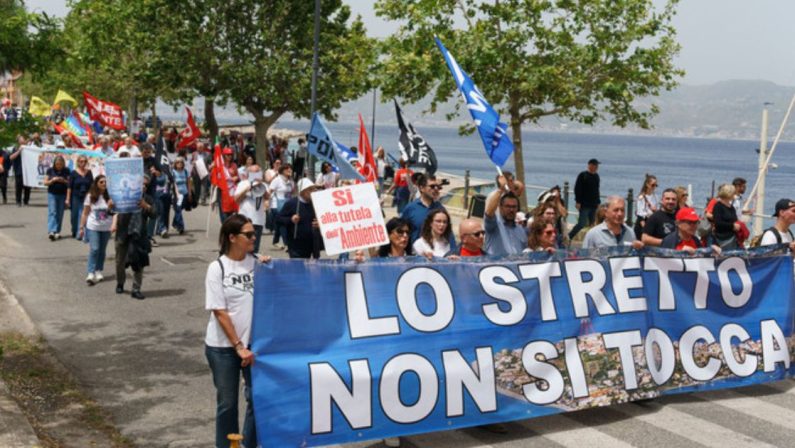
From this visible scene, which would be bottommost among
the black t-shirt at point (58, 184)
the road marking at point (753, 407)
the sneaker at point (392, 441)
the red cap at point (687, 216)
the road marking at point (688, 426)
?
the sneaker at point (392, 441)

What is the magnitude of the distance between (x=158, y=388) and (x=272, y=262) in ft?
8.86

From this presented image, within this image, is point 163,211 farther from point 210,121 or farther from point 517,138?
point 210,121

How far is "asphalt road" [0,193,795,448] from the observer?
7.40 meters

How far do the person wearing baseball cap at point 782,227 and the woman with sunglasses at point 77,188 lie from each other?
13.2 m

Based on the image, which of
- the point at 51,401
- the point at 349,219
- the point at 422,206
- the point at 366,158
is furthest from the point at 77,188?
the point at 349,219

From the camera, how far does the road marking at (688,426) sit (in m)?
7.31

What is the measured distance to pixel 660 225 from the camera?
1088 centimetres

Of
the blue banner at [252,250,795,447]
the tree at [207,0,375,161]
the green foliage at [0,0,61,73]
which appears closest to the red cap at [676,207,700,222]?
the blue banner at [252,250,795,447]

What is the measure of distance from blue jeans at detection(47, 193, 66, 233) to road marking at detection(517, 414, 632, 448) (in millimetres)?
13206

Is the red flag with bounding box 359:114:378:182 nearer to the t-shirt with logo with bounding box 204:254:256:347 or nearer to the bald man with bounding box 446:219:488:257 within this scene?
the bald man with bounding box 446:219:488:257

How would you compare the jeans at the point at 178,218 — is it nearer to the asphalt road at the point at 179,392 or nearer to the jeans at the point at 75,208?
Answer: the jeans at the point at 75,208

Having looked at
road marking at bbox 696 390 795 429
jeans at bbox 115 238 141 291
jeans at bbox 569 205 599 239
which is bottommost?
road marking at bbox 696 390 795 429

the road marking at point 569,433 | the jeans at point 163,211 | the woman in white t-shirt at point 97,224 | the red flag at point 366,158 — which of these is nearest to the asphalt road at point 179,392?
the road marking at point 569,433

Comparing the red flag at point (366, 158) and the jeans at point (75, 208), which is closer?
the red flag at point (366, 158)
